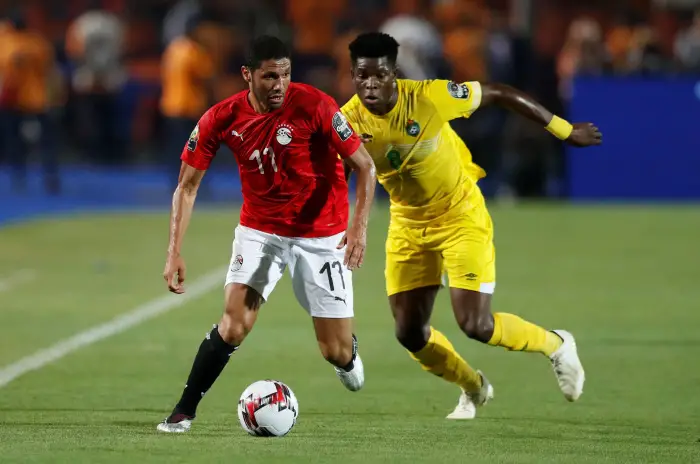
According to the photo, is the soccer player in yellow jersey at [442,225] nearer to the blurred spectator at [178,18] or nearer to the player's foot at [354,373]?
the player's foot at [354,373]

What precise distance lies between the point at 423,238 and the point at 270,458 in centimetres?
212

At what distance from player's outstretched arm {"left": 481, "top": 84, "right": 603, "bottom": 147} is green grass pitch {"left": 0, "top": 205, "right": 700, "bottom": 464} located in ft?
5.00

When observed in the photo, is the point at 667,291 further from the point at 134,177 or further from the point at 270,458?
the point at 134,177

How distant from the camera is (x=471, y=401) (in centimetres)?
862

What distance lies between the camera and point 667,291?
13.6m

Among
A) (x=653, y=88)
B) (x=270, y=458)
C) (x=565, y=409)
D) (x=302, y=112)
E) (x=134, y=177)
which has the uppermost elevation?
(x=302, y=112)

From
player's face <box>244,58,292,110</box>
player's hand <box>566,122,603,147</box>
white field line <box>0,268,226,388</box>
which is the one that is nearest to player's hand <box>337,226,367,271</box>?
player's face <box>244,58,292,110</box>

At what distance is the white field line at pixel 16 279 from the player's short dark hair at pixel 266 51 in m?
6.77

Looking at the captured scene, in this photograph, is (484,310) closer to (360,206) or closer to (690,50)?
(360,206)

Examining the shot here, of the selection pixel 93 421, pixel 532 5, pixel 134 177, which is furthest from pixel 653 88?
pixel 93 421

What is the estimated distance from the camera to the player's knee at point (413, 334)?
8555 mm

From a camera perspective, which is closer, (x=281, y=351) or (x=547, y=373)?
(x=547, y=373)

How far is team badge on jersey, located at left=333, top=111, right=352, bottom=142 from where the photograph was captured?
767cm

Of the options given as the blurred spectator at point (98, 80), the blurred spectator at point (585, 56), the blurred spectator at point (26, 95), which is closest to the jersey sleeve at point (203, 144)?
the blurred spectator at point (585, 56)
